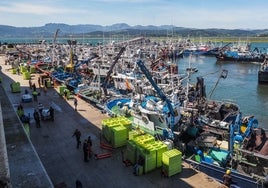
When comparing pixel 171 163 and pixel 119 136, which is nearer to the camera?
pixel 171 163

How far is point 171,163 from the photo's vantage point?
553 inches

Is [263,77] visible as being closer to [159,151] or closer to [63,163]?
[159,151]

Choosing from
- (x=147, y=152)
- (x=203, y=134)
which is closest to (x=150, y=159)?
(x=147, y=152)

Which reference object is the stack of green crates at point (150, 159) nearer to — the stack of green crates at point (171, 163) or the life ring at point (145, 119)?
the stack of green crates at point (171, 163)

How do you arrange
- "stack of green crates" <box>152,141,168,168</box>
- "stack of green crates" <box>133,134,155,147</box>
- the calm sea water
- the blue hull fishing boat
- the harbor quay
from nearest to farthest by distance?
the harbor quay
"stack of green crates" <box>152,141,168,168</box>
"stack of green crates" <box>133,134,155,147</box>
the blue hull fishing boat
the calm sea water

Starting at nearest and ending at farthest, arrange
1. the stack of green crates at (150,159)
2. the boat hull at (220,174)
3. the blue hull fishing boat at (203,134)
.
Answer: the stack of green crates at (150,159), the boat hull at (220,174), the blue hull fishing boat at (203,134)

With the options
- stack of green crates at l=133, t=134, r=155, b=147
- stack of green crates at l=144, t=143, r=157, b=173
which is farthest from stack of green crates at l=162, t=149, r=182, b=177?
stack of green crates at l=133, t=134, r=155, b=147

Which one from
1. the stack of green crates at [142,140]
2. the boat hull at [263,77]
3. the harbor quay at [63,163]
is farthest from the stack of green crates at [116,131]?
the boat hull at [263,77]

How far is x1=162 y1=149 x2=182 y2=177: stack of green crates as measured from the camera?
46.0 ft

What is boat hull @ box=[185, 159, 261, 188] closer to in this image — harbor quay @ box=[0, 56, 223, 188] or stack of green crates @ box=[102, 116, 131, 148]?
harbor quay @ box=[0, 56, 223, 188]

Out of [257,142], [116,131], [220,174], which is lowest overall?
[220,174]

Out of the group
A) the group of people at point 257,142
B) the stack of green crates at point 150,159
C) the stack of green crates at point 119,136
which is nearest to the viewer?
the stack of green crates at point 150,159

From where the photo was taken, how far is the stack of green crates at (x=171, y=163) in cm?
1402

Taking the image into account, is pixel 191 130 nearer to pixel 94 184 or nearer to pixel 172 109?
pixel 172 109
